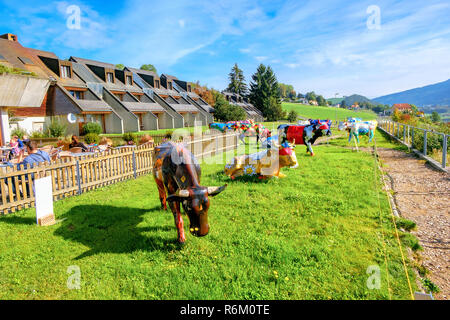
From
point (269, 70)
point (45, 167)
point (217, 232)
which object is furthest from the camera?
point (269, 70)

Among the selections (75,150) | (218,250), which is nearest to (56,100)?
(75,150)

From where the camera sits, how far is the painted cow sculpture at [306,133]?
1455 centimetres

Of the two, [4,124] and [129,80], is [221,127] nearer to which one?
[4,124]

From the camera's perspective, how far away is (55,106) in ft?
90.4

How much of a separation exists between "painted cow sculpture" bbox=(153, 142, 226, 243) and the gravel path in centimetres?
354

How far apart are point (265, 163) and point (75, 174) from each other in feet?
22.5

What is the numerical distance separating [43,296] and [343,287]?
14.5 ft

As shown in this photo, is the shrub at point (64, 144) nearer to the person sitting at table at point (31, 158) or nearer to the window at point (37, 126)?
the person sitting at table at point (31, 158)

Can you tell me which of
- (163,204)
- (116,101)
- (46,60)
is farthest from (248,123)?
(46,60)

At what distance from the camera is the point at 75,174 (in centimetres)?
900

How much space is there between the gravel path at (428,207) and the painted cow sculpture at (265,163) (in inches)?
139

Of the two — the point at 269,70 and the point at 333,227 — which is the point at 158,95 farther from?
the point at 269,70

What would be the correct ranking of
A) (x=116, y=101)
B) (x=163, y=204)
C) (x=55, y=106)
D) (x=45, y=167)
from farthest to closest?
(x=116, y=101) < (x=55, y=106) < (x=45, y=167) < (x=163, y=204)
